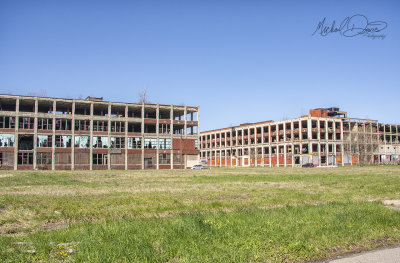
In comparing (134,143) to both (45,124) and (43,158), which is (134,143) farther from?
(43,158)

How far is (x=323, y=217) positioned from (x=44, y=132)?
239ft

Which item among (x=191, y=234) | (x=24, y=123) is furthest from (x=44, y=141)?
(x=191, y=234)

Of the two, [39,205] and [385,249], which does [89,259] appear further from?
[39,205]

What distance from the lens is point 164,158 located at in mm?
83312

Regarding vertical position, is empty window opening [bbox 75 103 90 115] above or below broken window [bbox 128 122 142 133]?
above

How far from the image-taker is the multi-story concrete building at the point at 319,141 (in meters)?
108

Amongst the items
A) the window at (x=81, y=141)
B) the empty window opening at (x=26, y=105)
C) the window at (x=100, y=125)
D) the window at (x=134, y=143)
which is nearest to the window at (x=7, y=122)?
the empty window opening at (x=26, y=105)

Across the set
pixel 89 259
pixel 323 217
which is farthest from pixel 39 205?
pixel 323 217

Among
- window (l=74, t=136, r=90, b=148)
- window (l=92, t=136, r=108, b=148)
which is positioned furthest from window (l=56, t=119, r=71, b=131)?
window (l=92, t=136, r=108, b=148)

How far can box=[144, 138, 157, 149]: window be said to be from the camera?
8225 cm

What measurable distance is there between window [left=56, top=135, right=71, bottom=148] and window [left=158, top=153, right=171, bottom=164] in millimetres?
21044

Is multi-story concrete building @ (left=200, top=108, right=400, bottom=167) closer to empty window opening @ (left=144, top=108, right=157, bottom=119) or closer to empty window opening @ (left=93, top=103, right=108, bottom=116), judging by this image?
empty window opening @ (left=144, top=108, right=157, bottom=119)

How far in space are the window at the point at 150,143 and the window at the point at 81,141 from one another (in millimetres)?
13479

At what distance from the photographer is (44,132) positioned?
2857 inches
